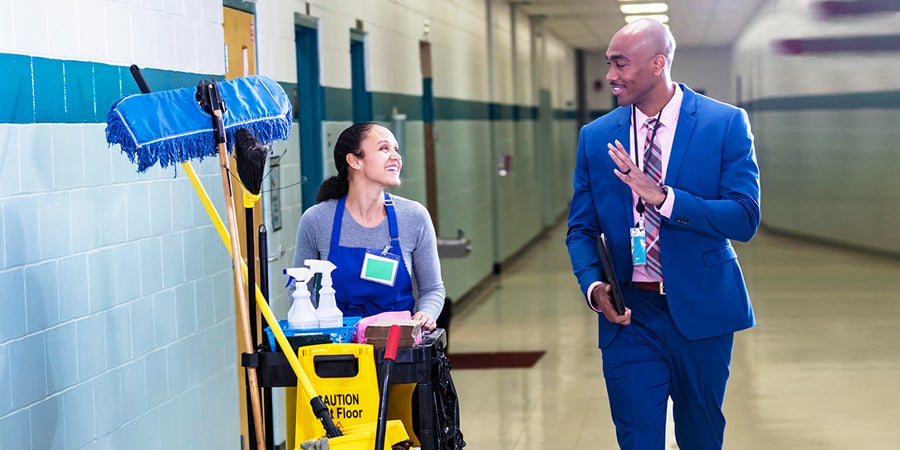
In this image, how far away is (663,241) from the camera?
3.21 m

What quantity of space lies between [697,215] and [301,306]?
1016mm

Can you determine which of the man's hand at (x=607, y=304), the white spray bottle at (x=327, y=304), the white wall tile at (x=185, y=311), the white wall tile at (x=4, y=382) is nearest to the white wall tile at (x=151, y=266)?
the white wall tile at (x=185, y=311)

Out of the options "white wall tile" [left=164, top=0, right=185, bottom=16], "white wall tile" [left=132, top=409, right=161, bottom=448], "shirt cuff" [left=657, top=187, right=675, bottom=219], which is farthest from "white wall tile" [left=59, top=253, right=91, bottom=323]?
"shirt cuff" [left=657, top=187, right=675, bottom=219]

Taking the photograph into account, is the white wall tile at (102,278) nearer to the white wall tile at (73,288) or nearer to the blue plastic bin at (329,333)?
the white wall tile at (73,288)

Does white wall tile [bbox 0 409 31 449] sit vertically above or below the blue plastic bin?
below

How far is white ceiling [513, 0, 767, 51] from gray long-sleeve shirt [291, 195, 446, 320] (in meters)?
12.2

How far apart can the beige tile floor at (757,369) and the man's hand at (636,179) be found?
106 inches

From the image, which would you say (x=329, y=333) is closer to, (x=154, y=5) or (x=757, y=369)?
(x=154, y=5)

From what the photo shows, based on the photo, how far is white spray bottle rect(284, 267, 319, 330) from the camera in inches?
121

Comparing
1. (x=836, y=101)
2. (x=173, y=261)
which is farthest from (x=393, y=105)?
(x=836, y=101)

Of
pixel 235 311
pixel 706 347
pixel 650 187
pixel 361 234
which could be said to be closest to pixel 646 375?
pixel 706 347

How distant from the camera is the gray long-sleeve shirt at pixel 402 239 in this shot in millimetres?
3348

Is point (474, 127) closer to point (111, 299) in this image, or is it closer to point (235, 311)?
point (235, 311)

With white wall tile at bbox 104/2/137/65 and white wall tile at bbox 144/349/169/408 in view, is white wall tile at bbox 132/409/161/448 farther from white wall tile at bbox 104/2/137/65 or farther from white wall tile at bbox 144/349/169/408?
white wall tile at bbox 104/2/137/65
